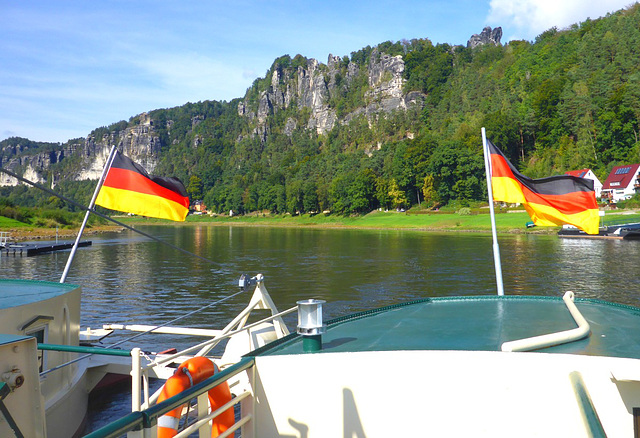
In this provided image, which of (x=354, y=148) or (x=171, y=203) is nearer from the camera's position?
(x=171, y=203)

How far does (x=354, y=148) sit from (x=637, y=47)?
97925mm

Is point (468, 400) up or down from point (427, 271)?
up

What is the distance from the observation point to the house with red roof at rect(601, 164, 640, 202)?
88.4m

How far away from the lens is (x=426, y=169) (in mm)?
116250

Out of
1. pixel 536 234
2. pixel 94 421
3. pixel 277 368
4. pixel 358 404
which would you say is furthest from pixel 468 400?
pixel 536 234

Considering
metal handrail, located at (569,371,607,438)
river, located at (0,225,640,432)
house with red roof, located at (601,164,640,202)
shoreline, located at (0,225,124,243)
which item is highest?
house with red roof, located at (601,164,640,202)

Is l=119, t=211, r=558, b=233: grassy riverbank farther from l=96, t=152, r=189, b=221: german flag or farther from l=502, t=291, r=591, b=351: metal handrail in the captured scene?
l=502, t=291, r=591, b=351: metal handrail

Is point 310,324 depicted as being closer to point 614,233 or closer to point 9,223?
point 614,233

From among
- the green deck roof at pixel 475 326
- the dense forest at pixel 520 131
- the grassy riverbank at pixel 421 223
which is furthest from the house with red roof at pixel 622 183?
the green deck roof at pixel 475 326

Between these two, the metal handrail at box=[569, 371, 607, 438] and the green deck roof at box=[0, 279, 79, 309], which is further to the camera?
the green deck roof at box=[0, 279, 79, 309]

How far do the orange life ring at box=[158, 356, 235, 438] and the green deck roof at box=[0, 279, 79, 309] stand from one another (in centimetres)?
395

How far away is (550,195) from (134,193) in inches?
360

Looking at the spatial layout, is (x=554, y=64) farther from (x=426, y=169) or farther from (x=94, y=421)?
(x=94, y=421)

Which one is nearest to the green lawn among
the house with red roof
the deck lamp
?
the deck lamp
